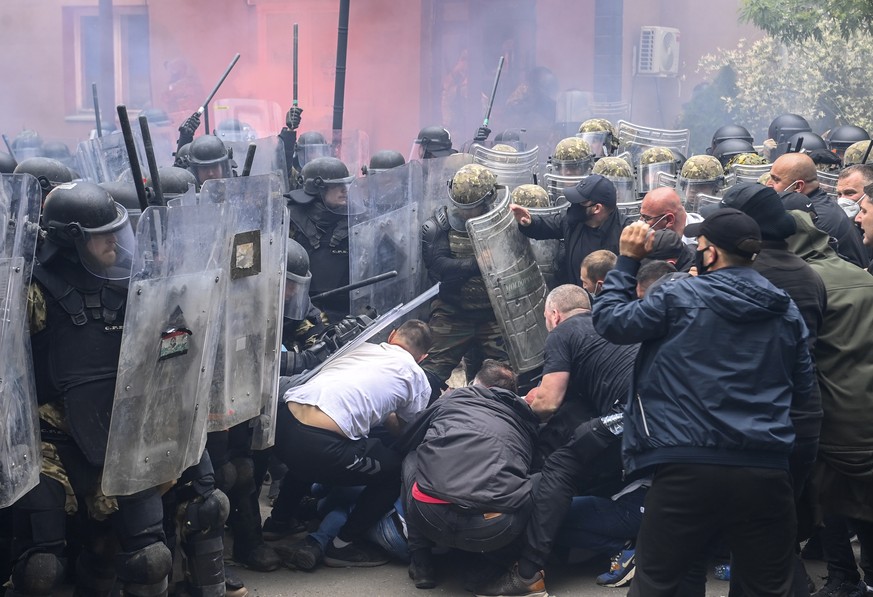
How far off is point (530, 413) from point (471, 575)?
2.70ft

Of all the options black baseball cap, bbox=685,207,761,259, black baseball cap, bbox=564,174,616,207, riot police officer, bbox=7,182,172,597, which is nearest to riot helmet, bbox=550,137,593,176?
black baseball cap, bbox=564,174,616,207

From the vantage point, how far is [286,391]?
515cm

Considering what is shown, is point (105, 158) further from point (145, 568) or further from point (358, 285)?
point (145, 568)

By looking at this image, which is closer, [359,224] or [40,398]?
[40,398]

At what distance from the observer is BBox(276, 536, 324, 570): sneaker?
200 inches

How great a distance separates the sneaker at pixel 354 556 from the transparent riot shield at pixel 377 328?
86cm

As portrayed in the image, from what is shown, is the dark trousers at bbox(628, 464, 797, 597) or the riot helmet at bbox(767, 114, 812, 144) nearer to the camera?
the dark trousers at bbox(628, 464, 797, 597)

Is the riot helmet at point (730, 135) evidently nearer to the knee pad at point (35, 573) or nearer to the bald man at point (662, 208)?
the bald man at point (662, 208)

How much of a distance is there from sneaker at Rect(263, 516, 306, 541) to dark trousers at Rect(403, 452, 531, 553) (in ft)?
3.25

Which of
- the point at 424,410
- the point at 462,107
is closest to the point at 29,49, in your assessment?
the point at 462,107

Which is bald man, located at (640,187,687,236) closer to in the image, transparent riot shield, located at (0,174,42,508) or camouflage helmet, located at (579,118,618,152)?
transparent riot shield, located at (0,174,42,508)

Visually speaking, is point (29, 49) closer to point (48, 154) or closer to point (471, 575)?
point (48, 154)

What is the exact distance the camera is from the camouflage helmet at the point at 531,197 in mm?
7109

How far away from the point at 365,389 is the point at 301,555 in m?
0.89
